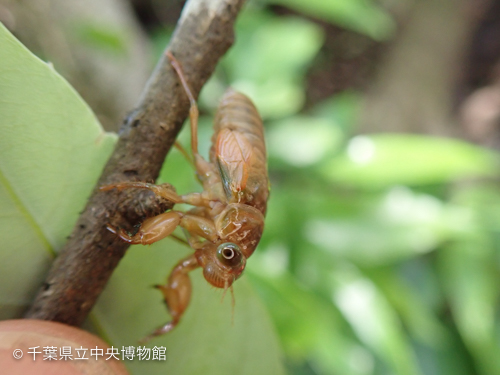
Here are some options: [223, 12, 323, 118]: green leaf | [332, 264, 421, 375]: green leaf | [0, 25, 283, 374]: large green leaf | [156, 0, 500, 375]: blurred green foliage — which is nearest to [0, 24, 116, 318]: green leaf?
[0, 25, 283, 374]: large green leaf

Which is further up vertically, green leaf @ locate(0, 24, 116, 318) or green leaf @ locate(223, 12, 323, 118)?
green leaf @ locate(223, 12, 323, 118)

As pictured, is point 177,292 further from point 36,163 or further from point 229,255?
point 36,163

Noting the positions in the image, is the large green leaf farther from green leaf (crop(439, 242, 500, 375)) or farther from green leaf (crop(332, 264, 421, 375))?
green leaf (crop(439, 242, 500, 375))

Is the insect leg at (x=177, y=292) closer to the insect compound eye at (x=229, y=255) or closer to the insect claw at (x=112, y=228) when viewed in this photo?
the insect compound eye at (x=229, y=255)

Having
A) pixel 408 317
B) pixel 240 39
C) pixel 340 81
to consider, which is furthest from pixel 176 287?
pixel 340 81

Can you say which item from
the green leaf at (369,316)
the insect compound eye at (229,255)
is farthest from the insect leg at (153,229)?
the green leaf at (369,316)

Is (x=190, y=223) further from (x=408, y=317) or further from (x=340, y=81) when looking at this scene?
(x=340, y=81)

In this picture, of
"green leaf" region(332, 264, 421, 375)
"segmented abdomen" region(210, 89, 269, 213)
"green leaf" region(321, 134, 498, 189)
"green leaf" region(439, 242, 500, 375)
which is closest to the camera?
"segmented abdomen" region(210, 89, 269, 213)
